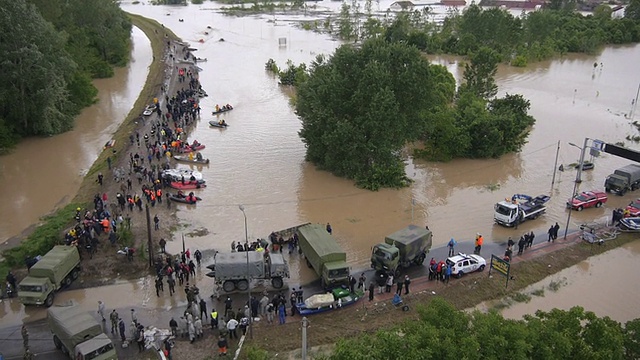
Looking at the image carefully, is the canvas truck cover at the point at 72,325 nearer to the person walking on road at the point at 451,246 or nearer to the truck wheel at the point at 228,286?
the truck wheel at the point at 228,286

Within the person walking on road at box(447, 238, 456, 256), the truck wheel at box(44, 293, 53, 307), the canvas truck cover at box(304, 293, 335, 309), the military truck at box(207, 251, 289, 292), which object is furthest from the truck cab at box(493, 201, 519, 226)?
the truck wheel at box(44, 293, 53, 307)

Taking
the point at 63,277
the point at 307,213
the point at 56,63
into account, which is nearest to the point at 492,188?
the point at 307,213

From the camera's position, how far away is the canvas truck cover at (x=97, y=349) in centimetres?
1988

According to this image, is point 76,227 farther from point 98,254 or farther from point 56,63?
point 56,63

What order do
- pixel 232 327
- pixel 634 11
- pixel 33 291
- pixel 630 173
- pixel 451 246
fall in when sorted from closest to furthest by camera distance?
pixel 232 327 < pixel 33 291 < pixel 451 246 < pixel 630 173 < pixel 634 11

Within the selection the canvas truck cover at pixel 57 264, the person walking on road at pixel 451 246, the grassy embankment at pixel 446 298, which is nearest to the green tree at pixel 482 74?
the grassy embankment at pixel 446 298

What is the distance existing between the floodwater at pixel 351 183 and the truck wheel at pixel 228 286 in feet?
12.3

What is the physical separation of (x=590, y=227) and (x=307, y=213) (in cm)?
1804

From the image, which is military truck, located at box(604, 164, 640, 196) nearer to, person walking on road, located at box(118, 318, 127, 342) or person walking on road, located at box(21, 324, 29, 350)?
person walking on road, located at box(118, 318, 127, 342)

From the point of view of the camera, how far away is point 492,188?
132 ft

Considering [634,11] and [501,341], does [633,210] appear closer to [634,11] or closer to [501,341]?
[501,341]

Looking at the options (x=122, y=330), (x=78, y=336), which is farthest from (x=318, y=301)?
(x=78, y=336)

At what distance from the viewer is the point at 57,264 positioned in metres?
25.2

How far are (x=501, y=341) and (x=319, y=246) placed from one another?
499 inches
